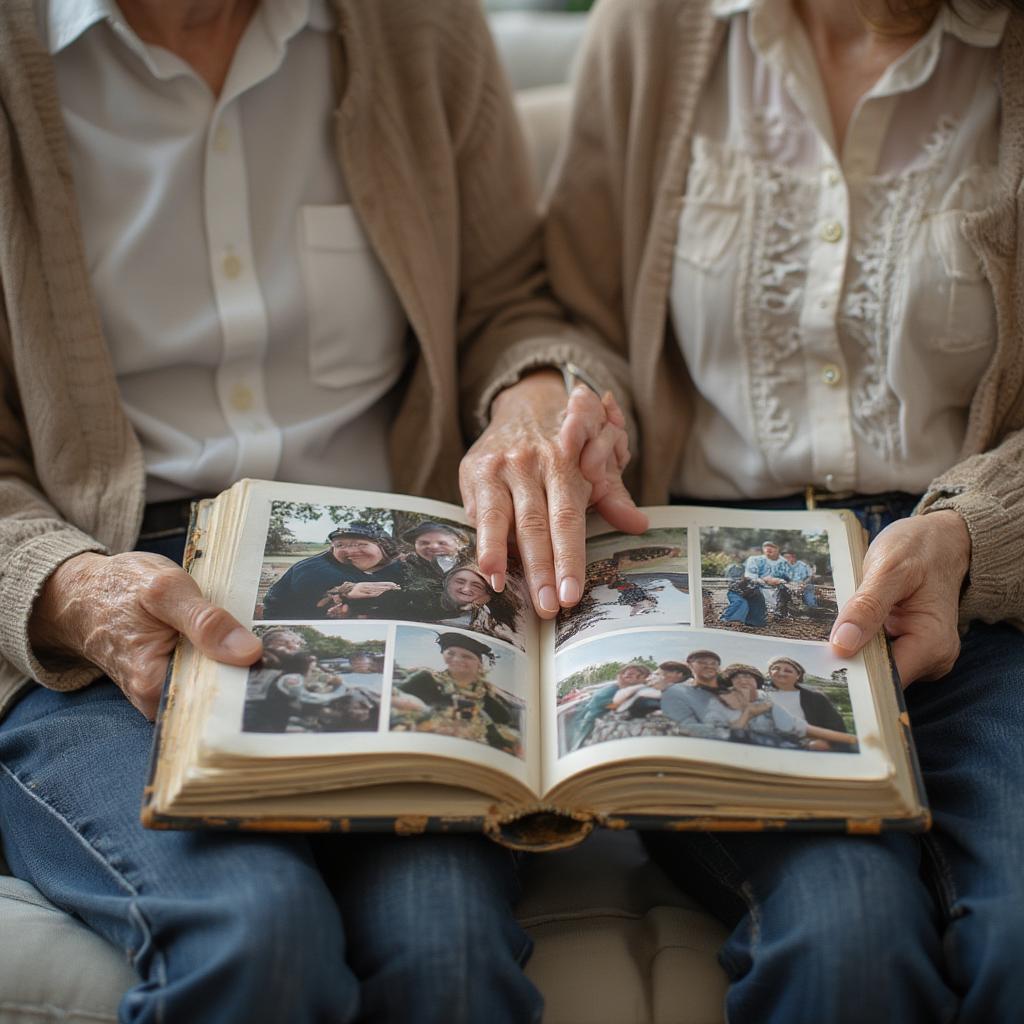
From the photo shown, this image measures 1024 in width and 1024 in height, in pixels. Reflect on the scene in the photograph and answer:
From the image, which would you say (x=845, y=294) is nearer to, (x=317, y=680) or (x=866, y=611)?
(x=866, y=611)

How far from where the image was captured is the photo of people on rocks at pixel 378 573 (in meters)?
1.00

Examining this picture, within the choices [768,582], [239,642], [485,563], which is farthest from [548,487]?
[239,642]

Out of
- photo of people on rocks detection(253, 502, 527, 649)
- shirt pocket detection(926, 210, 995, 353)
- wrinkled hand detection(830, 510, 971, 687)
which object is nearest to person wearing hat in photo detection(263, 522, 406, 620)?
photo of people on rocks detection(253, 502, 527, 649)

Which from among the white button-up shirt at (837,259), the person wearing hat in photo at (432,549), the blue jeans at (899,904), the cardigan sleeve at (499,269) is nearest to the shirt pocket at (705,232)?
the white button-up shirt at (837,259)

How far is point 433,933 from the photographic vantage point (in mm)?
897

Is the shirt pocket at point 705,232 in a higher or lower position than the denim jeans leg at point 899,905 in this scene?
higher

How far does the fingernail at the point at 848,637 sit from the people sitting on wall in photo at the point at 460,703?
272 millimetres

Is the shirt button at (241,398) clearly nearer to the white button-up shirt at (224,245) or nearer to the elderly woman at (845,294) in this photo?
the white button-up shirt at (224,245)

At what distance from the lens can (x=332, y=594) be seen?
3.32 feet

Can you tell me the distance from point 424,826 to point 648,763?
0.17m

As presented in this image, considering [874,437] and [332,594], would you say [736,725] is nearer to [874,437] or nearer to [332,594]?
[332,594]

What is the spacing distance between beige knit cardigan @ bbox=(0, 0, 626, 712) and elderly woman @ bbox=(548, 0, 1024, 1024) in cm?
10

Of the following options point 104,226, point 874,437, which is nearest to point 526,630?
point 874,437

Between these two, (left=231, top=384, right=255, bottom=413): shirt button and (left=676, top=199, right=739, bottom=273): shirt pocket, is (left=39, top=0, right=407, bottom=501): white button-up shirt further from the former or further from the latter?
(left=676, top=199, right=739, bottom=273): shirt pocket
